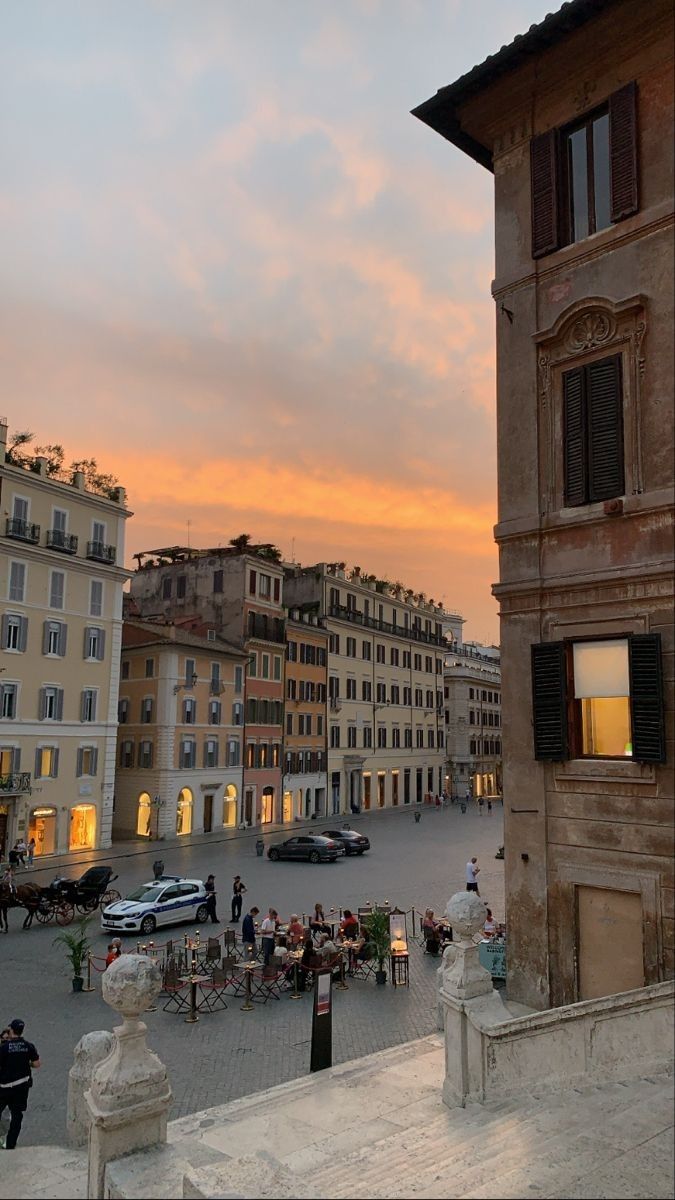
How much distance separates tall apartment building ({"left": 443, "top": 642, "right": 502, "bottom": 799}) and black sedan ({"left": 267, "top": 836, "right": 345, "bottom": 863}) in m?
48.9

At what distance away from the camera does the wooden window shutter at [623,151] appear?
459 inches

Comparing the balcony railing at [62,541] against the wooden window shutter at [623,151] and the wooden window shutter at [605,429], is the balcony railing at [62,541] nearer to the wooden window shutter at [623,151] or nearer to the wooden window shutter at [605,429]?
the wooden window shutter at [605,429]

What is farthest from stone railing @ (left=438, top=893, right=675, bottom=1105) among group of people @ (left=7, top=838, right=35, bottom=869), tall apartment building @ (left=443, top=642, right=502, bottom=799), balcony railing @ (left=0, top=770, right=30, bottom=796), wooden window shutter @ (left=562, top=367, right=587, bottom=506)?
tall apartment building @ (left=443, top=642, right=502, bottom=799)

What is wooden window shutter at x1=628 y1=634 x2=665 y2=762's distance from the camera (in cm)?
1055

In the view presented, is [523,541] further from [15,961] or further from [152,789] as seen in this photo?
[152,789]

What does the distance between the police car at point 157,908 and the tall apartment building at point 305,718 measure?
32.0 meters

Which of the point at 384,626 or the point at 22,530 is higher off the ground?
the point at 384,626

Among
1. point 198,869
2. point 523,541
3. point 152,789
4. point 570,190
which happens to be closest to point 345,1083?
point 523,541

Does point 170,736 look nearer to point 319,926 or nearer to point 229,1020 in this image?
point 319,926

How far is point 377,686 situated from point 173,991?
54005 mm

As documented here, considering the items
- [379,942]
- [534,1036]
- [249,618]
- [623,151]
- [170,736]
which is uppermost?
[623,151]

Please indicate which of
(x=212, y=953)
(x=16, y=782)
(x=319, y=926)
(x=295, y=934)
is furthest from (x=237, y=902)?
(x=16, y=782)

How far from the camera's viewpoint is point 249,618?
176ft

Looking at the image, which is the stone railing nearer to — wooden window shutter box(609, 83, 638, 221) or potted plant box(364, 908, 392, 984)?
potted plant box(364, 908, 392, 984)
